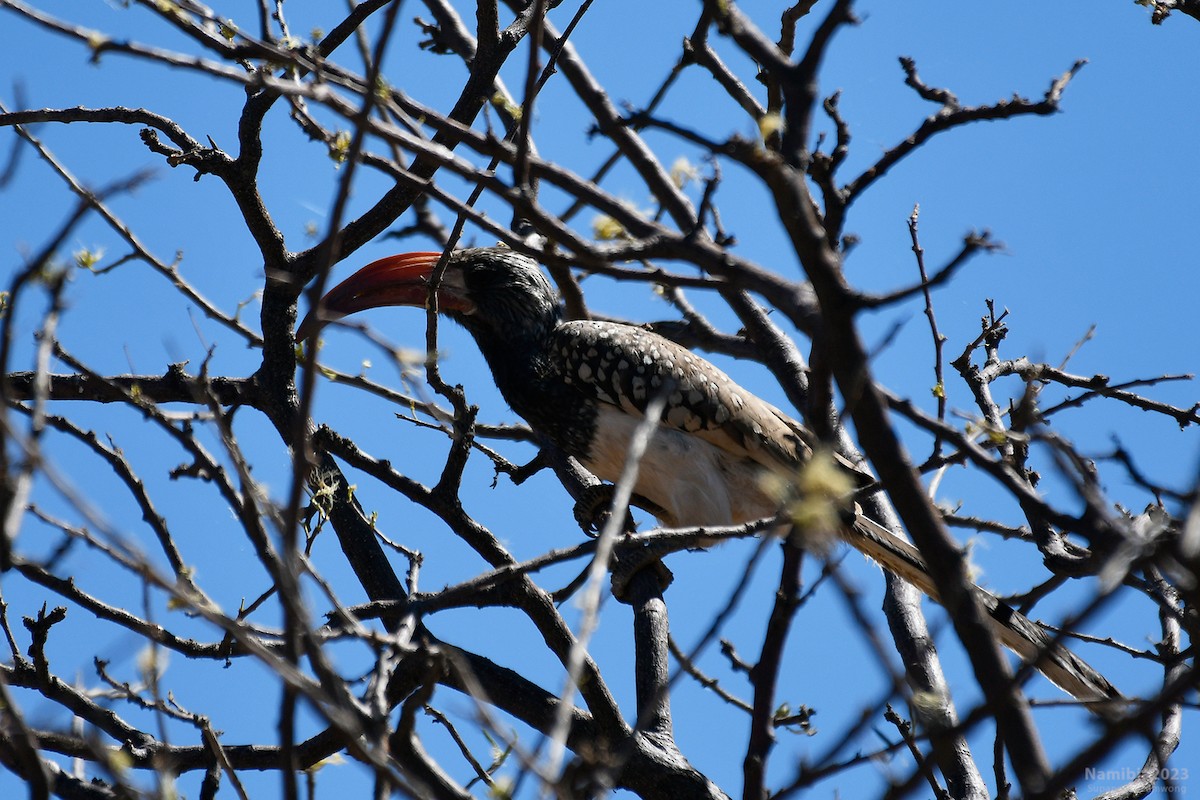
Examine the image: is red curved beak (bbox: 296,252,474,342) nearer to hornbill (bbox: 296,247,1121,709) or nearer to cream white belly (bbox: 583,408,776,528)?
hornbill (bbox: 296,247,1121,709)

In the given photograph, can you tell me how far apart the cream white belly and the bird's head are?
3.12 feet

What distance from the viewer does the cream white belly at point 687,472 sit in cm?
507

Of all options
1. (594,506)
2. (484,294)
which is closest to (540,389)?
(594,506)

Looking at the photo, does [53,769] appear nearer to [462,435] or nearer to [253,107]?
[462,435]

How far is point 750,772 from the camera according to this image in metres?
2.35

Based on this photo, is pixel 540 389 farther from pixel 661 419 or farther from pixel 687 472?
pixel 687 472

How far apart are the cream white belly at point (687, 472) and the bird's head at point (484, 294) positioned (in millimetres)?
951

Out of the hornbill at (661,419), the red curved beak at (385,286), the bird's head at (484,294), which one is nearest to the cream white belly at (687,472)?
the hornbill at (661,419)

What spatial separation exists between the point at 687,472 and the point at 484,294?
5.41 ft

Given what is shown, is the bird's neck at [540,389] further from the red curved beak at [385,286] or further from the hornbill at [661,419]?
the red curved beak at [385,286]

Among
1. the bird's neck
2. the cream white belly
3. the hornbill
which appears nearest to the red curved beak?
the hornbill

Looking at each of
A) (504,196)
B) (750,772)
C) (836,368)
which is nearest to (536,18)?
(504,196)

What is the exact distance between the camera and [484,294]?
19.7 ft

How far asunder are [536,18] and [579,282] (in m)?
3.94
